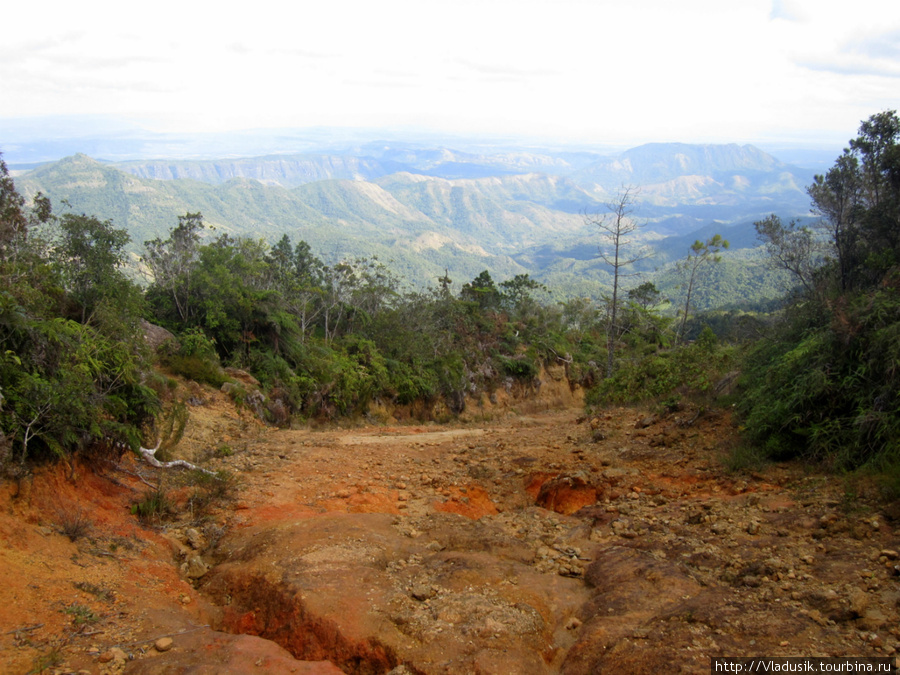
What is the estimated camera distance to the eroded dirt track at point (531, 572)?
3955mm

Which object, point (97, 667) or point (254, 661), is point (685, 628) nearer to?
point (254, 661)

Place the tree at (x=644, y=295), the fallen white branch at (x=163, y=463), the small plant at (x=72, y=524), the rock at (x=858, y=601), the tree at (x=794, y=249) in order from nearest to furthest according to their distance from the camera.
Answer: the rock at (x=858, y=601) → the small plant at (x=72, y=524) → the fallen white branch at (x=163, y=463) → the tree at (x=794, y=249) → the tree at (x=644, y=295)

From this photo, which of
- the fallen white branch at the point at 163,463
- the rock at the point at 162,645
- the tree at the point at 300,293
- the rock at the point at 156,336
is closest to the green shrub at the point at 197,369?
the rock at the point at 156,336

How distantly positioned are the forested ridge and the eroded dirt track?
1301mm

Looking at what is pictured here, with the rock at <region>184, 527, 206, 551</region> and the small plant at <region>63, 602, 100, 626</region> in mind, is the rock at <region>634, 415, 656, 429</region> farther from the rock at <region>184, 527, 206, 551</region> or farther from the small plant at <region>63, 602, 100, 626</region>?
the small plant at <region>63, 602, 100, 626</region>

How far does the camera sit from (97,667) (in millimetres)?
3648

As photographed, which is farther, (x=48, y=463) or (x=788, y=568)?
(x=48, y=463)

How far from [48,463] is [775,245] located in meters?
16.4

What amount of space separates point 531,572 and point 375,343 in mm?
17365

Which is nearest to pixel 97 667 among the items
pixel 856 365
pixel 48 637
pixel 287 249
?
pixel 48 637

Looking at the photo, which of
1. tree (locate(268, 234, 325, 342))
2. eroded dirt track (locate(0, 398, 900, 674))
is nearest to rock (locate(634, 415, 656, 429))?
eroded dirt track (locate(0, 398, 900, 674))

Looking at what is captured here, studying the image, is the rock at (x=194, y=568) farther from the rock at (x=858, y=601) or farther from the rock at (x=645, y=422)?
the rock at (x=645, y=422)

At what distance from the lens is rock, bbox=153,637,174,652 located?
399 cm

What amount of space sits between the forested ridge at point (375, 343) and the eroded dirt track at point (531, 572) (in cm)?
130
